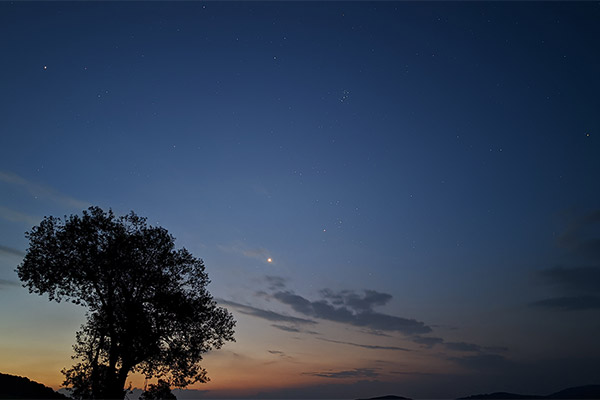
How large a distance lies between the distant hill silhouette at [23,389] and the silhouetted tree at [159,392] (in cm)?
826

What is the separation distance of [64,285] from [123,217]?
7.66 meters

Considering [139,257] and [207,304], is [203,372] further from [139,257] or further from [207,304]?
[139,257]

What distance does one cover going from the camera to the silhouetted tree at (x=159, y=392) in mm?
37656

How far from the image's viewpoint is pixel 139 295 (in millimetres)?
37250

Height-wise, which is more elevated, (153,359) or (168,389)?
(153,359)

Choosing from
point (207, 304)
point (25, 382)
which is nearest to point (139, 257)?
point (207, 304)

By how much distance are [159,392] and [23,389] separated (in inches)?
480

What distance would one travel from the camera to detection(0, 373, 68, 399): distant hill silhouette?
3566 centimetres

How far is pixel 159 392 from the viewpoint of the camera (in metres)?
38.0

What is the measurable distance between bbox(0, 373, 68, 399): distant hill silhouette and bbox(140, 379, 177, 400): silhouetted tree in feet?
27.1

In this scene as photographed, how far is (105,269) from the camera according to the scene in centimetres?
3594

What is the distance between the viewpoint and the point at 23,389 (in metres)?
36.9

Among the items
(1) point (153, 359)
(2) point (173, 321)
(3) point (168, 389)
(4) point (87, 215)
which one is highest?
(4) point (87, 215)

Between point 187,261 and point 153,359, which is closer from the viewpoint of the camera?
point 153,359
